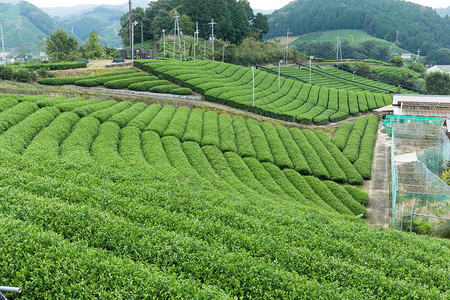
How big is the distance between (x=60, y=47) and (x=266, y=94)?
3380 cm

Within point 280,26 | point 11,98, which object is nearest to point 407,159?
point 11,98

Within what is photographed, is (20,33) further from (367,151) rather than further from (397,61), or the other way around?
(367,151)

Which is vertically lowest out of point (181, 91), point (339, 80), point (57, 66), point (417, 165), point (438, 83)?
point (417, 165)

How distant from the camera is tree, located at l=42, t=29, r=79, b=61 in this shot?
5609cm

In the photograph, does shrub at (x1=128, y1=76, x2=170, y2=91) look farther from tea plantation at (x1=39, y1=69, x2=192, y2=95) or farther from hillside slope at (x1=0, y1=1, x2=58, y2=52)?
hillside slope at (x1=0, y1=1, x2=58, y2=52)

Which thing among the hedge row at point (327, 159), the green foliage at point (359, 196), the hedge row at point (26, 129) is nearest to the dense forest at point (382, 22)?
the hedge row at point (327, 159)

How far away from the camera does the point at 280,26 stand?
19788cm

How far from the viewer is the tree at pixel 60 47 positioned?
184 feet

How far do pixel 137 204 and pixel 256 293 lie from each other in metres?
6.27

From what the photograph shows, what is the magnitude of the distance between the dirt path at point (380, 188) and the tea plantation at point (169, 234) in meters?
1.11

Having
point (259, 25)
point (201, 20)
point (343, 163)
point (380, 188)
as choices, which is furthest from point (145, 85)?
point (259, 25)

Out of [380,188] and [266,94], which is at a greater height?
[266,94]

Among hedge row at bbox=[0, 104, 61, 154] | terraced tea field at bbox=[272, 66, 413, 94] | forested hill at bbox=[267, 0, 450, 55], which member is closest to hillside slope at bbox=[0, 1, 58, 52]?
forested hill at bbox=[267, 0, 450, 55]

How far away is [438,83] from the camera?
6394 cm
